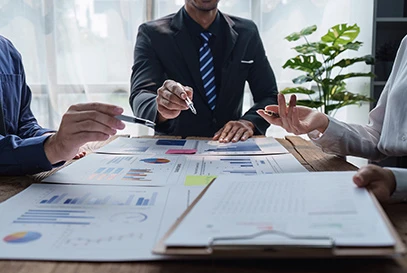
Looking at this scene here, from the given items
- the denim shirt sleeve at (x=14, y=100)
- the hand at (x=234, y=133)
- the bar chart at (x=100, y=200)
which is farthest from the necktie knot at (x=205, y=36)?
the bar chart at (x=100, y=200)

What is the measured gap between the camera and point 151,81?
184cm

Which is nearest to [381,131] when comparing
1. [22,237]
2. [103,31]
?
[22,237]

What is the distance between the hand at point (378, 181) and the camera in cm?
65

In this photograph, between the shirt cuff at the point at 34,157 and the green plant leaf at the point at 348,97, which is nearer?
the shirt cuff at the point at 34,157

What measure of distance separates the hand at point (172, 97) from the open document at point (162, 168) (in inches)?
10.4

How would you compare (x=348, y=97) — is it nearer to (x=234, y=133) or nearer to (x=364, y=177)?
(x=234, y=133)

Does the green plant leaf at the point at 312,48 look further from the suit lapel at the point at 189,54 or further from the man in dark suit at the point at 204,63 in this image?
the suit lapel at the point at 189,54

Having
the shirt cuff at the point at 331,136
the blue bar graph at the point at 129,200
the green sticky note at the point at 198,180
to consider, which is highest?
the shirt cuff at the point at 331,136

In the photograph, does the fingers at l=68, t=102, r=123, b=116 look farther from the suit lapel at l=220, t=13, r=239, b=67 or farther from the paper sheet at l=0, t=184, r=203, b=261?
the suit lapel at l=220, t=13, r=239, b=67

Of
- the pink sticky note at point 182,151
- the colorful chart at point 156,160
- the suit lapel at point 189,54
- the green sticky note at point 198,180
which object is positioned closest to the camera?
the green sticky note at point 198,180

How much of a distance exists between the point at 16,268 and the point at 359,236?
374mm

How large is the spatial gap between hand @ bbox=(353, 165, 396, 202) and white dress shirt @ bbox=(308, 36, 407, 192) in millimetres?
397

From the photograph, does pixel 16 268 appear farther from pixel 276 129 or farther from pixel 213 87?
pixel 276 129

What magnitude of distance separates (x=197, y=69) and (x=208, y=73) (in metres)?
0.06
